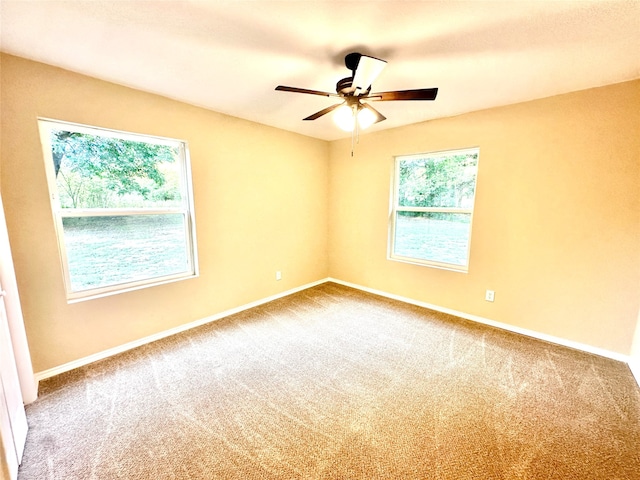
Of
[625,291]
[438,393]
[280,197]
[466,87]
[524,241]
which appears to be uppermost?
[466,87]

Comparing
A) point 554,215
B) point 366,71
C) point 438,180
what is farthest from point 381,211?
point 366,71

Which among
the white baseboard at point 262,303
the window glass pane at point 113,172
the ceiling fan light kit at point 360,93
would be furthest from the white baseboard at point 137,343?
the ceiling fan light kit at point 360,93

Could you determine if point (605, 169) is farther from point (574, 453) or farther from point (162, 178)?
point (162, 178)

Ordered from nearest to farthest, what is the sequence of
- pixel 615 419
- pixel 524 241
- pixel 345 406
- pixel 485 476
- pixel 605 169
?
pixel 485 476
pixel 615 419
pixel 345 406
pixel 605 169
pixel 524 241

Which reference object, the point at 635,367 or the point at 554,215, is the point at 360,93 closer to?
the point at 554,215

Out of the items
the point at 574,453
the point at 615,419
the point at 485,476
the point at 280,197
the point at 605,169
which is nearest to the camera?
the point at 485,476

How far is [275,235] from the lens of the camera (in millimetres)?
3506

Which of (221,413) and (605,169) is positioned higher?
(605,169)

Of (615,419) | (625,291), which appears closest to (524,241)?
(625,291)

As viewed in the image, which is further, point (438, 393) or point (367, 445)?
point (438, 393)

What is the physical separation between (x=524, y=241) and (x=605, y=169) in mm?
813

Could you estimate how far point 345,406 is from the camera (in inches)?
67.5

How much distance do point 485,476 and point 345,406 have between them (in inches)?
31.3

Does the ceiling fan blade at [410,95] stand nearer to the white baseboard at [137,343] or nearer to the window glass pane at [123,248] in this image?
the window glass pane at [123,248]
